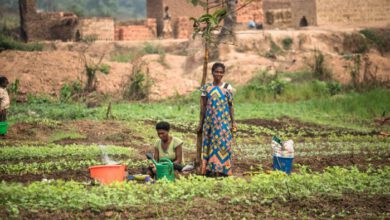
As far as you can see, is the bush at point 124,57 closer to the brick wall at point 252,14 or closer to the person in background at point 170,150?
the brick wall at point 252,14

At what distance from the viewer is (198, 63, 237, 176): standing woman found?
909 centimetres

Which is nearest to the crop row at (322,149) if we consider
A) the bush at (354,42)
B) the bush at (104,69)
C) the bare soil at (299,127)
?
the bare soil at (299,127)

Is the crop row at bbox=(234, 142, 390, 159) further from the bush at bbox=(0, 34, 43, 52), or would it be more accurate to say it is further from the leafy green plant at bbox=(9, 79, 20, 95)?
the bush at bbox=(0, 34, 43, 52)

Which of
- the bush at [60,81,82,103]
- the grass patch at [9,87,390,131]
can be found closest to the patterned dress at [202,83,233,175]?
the grass patch at [9,87,390,131]

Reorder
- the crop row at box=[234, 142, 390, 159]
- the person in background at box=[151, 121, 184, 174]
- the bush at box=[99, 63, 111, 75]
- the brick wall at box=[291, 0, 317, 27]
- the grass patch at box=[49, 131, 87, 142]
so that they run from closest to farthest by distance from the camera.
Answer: the person in background at box=[151, 121, 184, 174], the crop row at box=[234, 142, 390, 159], the grass patch at box=[49, 131, 87, 142], the bush at box=[99, 63, 111, 75], the brick wall at box=[291, 0, 317, 27]

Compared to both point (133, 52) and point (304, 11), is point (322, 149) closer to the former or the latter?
point (133, 52)

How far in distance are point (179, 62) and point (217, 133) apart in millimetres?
21355

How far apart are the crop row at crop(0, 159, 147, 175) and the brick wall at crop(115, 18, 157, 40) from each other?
24248 mm

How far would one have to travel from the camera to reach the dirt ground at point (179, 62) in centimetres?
2533

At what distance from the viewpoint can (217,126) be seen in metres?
9.11

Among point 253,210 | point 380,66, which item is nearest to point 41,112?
point 253,210

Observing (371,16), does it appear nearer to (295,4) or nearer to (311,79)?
(295,4)

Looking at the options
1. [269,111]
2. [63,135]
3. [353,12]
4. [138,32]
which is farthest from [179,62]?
[63,135]

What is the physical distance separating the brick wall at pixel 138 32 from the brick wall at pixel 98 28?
398 millimetres
